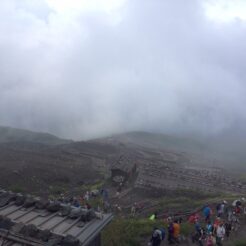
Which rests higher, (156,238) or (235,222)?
(156,238)

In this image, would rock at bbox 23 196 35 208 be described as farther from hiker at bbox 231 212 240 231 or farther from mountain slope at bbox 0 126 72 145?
mountain slope at bbox 0 126 72 145

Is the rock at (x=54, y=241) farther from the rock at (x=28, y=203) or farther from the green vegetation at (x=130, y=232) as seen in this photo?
the green vegetation at (x=130, y=232)

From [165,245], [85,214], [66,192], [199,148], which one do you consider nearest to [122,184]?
[66,192]

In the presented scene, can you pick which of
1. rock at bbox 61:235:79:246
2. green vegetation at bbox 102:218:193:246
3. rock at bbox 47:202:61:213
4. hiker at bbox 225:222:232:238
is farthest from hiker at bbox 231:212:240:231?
rock at bbox 61:235:79:246

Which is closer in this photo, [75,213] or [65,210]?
[75,213]

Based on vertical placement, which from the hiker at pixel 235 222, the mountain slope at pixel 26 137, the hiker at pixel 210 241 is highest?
the mountain slope at pixel 26 137

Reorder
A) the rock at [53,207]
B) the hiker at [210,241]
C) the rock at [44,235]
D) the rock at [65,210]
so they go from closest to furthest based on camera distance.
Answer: the rock at [44,235] < the rock at [65,210] < the rock at [53,207] < the hiker at [210,241]

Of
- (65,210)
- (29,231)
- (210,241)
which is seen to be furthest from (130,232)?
(29,231)

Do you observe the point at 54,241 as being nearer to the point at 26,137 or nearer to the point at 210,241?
the point at 210,241

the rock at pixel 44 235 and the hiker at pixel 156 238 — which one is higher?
the rock at pixel 44 235

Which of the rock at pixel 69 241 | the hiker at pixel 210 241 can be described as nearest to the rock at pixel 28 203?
the rock at pixel 69 241

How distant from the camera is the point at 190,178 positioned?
34.8m

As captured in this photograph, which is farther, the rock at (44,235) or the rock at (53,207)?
the rock at (53,207)

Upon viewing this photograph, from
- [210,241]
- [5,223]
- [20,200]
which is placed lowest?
[210,241]
